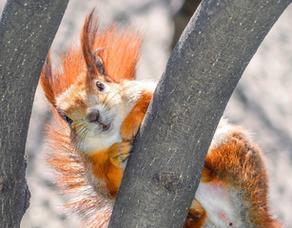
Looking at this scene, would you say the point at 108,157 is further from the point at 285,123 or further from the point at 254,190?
the point at 285,123

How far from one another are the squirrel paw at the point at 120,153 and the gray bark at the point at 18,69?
59 centimetres

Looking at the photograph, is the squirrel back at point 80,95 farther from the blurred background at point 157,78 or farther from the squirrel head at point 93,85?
the blurred background at point 157,78

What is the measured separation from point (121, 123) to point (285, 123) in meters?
2.25

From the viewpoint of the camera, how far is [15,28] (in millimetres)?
1348

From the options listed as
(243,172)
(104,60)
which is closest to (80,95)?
(104,60)

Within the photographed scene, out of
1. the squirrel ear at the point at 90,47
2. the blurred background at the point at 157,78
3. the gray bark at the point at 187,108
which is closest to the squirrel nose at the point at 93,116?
the squirrel ear at the point at 90,47

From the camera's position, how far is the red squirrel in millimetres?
1976

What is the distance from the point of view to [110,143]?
215 centimetres

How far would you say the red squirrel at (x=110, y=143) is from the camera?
198 centimetres

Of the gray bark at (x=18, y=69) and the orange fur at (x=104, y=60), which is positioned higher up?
the orange fur at (x=104, y=60)

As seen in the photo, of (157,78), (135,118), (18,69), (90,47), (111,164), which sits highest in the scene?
(157,78)

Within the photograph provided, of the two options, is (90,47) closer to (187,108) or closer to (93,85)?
(93,85)

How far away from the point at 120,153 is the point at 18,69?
2.47ft

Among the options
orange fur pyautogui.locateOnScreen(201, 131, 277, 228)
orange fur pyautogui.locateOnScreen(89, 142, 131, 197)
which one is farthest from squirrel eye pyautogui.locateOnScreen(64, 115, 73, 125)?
orange fur pyautogui.locateOnScreen(201, 131, 277, 228)
